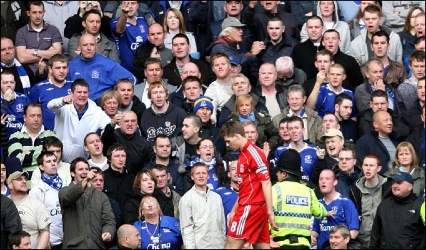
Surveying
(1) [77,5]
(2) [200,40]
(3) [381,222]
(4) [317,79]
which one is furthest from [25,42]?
(3) [381,222]

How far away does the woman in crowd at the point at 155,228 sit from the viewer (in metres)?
18.5

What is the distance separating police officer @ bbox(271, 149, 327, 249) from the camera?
1714cm

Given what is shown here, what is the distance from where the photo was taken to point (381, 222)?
18812 mm

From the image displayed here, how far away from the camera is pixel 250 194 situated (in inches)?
695

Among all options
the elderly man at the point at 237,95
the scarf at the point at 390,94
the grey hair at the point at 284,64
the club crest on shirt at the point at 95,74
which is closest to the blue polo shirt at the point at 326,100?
the scarf at the point at 390,94

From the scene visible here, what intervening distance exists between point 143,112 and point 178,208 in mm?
2350

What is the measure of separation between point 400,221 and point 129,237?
3529mm

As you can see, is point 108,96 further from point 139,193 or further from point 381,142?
point 381,142

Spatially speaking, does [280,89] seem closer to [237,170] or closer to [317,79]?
[317,79]

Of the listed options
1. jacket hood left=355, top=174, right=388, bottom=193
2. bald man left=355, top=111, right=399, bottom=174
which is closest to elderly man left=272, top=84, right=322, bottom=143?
bald man left=355, top=111, right=399, bottom=174

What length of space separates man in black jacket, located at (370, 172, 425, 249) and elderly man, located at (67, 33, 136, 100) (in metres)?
4.69

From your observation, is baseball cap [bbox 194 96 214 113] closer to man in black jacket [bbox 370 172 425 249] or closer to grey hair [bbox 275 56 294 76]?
grey hair [bbox 275 56 294 76]

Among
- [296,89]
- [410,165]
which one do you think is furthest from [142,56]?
[410,165]

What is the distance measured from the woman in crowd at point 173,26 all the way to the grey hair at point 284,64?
1.71 meters
